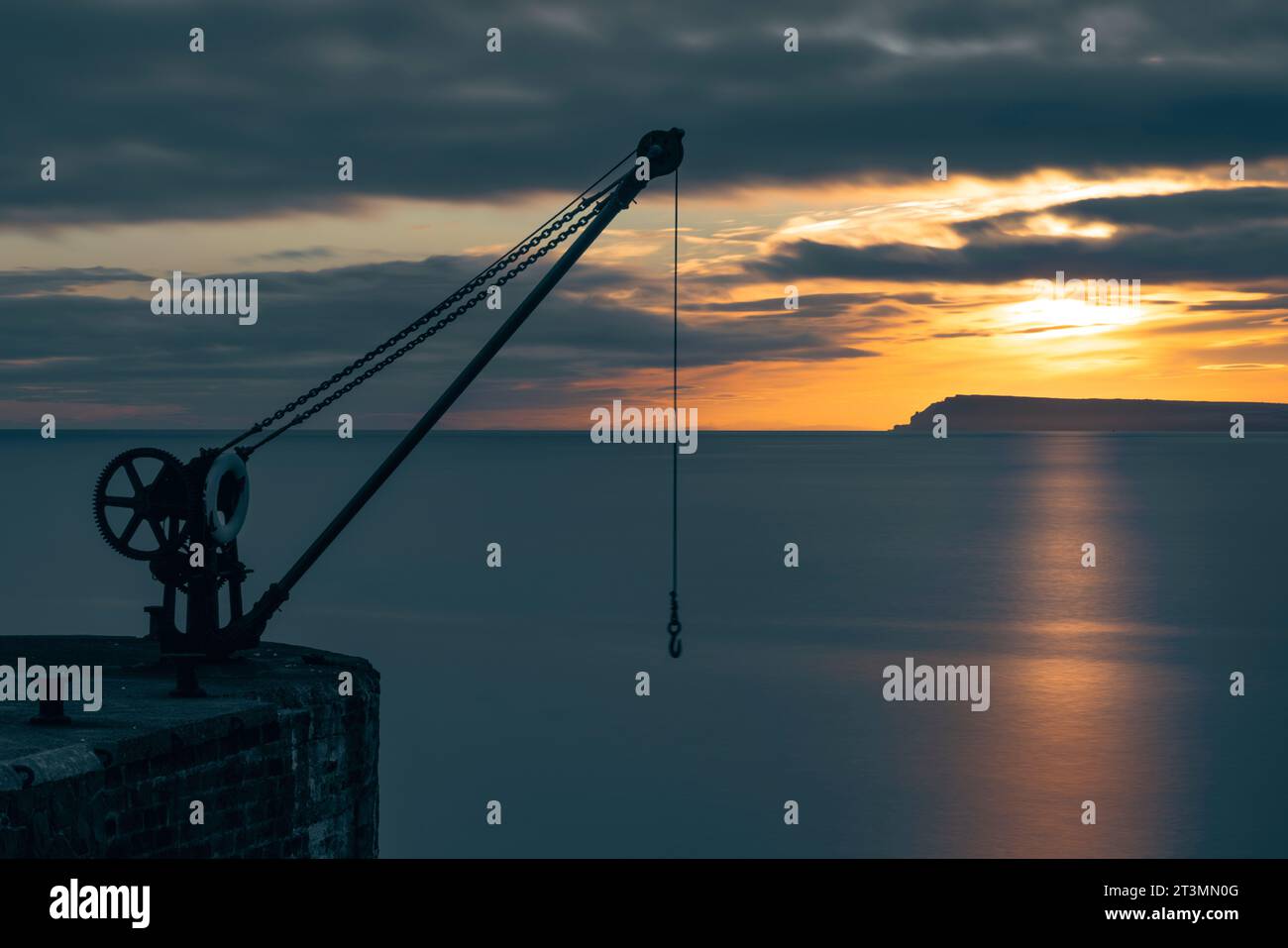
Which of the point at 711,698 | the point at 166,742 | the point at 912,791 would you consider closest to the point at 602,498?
the point at 711,698

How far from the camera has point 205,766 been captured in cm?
1416

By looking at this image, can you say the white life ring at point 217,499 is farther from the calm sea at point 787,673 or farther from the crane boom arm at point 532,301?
the calm sea at point 787,673

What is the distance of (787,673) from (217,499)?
25.9 meters

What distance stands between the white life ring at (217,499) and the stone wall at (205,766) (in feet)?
5.88

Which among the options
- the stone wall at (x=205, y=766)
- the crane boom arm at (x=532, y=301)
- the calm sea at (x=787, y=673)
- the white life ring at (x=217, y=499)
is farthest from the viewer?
the calm sea at (x=787, y=673)

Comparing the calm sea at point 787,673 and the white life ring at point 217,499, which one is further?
the calm sea at point 787,673

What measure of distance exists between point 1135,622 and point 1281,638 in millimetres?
5281

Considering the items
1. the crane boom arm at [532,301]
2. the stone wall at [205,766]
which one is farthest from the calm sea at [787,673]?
the stone wall at [205,766]

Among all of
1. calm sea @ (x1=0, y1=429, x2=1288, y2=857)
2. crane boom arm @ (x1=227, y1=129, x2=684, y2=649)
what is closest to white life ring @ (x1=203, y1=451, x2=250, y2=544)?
crane boom arm @ (x1=227, y1=129, x2=684, y2=649)

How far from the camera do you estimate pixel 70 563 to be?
66438 mm

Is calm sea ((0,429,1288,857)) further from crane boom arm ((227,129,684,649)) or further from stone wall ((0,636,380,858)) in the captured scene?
stone wall ((0,636,380,858))

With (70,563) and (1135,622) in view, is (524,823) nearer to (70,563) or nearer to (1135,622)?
(1135,622)

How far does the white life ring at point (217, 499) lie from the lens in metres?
18.8

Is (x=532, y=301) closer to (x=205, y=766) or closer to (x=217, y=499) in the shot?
(x=217, y=499)
